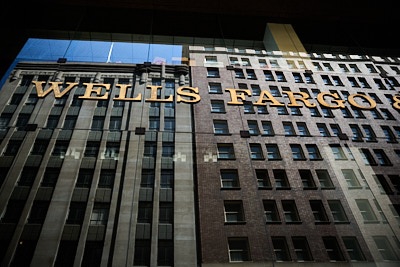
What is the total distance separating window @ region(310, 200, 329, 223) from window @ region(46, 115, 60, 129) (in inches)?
166

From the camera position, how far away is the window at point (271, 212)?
3.35m

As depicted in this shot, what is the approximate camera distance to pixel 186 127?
414cm

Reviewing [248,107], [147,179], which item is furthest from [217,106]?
[147,179]

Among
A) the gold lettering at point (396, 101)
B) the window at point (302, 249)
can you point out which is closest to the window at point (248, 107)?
the window at point (302, 249)

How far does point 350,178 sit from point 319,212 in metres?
0.78

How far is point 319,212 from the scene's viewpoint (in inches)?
132

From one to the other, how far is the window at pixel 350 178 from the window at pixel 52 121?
472 centimetres

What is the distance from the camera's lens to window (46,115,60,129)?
12.6ft

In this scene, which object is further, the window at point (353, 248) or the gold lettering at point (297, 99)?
the gold lettering at point (297, 99)

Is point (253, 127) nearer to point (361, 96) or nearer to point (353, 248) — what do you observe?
point (353, 248)

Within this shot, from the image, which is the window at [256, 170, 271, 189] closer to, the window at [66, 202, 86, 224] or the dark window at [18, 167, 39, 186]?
the window at [66, 202, 86, 224]

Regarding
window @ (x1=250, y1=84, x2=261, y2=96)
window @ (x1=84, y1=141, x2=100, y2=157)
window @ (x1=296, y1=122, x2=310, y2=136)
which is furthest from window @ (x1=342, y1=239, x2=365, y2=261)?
window @ (x1=84, y1=141, x2=100, y2=157)

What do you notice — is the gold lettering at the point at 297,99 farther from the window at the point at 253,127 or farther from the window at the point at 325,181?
the window at the point at 325,181

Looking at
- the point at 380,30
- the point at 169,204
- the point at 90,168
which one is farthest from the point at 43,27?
the point at 380,30
